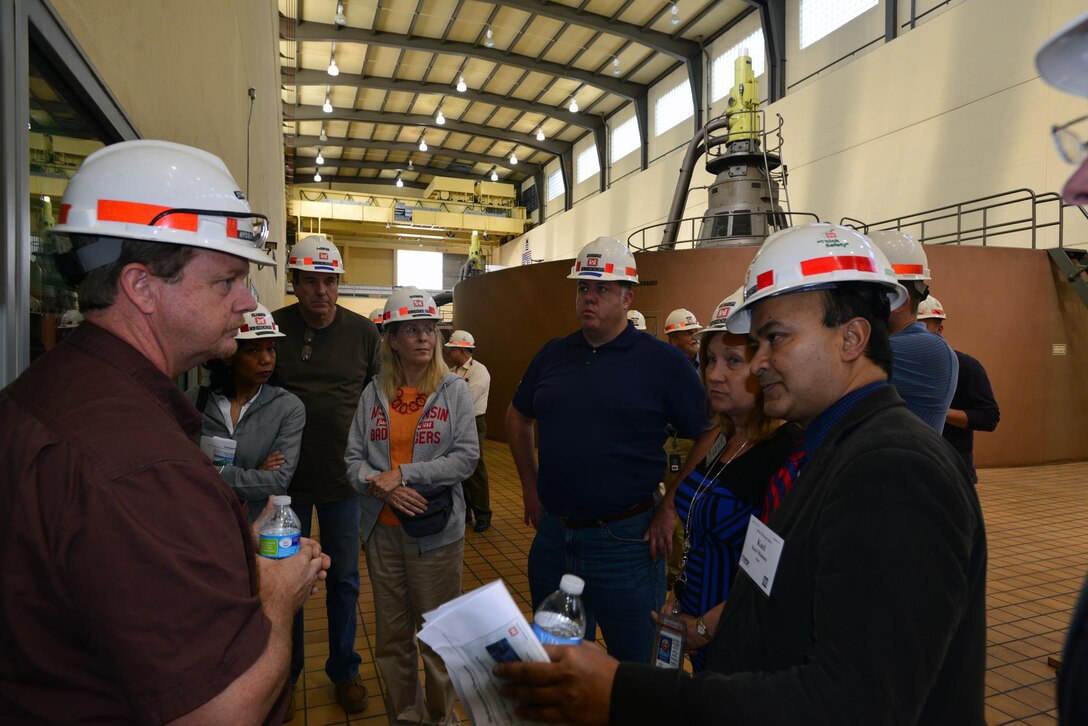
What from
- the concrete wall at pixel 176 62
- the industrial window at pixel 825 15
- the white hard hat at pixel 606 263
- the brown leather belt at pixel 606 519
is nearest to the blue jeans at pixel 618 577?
the brown leather belt at pixel 606 519

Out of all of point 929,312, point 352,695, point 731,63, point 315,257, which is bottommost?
point 352,695

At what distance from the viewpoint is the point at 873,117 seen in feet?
35.6

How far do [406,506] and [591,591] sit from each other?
764mm

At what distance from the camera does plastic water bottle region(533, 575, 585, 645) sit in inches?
43.5

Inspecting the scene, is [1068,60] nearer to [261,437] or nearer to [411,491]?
[411,491]

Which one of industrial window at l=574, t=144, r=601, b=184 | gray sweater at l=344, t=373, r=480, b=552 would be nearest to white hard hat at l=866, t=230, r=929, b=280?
gray sweater at l=344, t=373, r=480, b=552

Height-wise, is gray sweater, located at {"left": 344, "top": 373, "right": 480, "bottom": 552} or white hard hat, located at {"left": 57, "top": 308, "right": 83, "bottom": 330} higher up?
white hard hat, located at {"left": 57, "top": 308, "right": 83, "bottom": 330}

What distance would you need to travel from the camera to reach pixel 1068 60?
662mm

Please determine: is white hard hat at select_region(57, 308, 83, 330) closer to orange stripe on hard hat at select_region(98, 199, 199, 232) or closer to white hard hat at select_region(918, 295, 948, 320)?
orange stripe on hard hat at select_region(98, 199, 199, 232)

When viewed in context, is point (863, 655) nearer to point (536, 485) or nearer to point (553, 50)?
point (536, 485)

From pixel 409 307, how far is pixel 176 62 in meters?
1.28

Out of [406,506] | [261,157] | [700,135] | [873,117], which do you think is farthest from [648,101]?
[406,506]

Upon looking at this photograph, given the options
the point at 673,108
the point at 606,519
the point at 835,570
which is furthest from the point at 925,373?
the point at 673,108

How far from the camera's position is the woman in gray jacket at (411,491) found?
2457 millimetres
